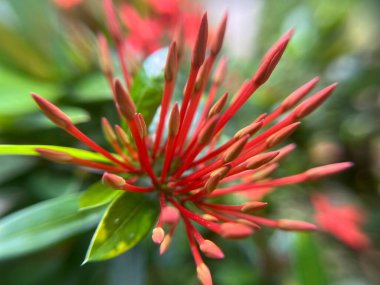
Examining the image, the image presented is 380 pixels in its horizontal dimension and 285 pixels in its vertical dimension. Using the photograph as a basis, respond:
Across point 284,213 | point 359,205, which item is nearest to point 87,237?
point 284,213

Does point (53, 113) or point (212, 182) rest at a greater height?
point (53, 113)

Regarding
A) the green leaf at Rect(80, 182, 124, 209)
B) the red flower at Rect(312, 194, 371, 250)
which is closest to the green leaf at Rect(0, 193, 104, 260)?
the green leaf at Rect(80, 182, 124, 209)

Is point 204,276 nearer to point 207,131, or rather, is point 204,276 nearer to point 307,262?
point 207,131

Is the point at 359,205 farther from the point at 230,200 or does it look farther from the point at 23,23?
the point at 23,23

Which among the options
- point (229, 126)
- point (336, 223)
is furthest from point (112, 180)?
point (336, 223)

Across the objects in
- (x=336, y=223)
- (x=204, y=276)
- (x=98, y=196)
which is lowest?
(x=336, y=223)

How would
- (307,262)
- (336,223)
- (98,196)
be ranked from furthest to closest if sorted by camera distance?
(336,223) → (307,262) → (98,196)

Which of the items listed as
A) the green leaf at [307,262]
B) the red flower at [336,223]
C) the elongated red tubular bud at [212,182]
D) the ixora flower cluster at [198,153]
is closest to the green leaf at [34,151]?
the ixora flower cluster at [198,153]
